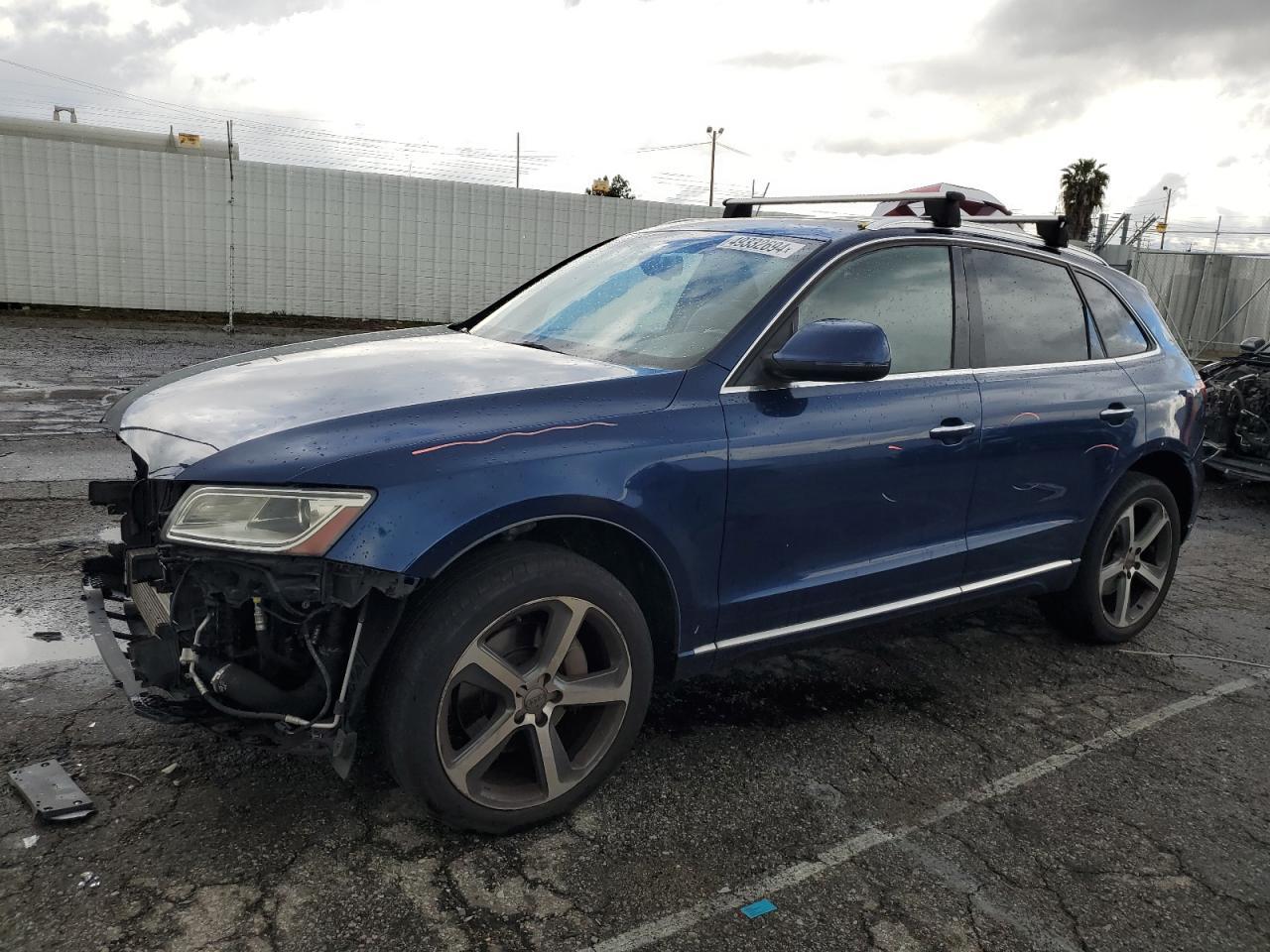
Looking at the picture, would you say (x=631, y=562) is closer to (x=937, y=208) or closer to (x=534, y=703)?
(x=534, y=703)

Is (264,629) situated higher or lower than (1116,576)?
higher

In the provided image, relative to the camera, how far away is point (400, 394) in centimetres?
293

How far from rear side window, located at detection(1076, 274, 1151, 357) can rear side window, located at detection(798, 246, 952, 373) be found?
97cm

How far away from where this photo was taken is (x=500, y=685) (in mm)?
2787

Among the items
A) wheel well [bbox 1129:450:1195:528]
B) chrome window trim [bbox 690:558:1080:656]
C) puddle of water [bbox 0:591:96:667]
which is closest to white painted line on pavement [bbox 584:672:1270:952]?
chrome window trim [bbox 690:558:1080:656]

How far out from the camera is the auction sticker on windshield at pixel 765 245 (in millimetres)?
3613

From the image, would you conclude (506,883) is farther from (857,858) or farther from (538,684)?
(857,858)

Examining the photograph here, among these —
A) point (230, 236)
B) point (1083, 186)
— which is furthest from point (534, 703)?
point (1083, 186)

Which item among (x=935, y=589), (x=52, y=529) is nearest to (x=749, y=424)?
(x=935, y=589)

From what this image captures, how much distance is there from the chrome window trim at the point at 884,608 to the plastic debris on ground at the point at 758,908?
0.77 metres

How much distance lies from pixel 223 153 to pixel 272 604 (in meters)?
16.3

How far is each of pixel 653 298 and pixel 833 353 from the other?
0.80m

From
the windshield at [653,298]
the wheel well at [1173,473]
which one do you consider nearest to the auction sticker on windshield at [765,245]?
the windshield at [653,298]

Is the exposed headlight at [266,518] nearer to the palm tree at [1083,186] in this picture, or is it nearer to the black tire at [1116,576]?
the black tire at [1116,576]
